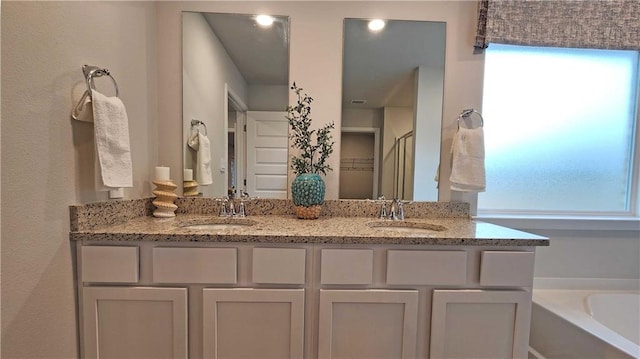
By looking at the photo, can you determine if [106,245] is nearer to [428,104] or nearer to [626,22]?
[428,104]

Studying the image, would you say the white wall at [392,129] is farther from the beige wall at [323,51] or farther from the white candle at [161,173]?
the white candle at [161,173]

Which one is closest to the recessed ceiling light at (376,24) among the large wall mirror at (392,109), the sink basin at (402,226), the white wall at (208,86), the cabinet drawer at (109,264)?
the large wall mirror at (392,109)

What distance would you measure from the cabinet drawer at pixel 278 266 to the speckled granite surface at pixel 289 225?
4 centimetres

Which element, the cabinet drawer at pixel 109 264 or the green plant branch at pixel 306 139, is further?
the green plant branch at pixel 306 139

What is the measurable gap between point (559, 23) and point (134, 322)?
8.55 feet

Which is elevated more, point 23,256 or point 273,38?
point 273,38

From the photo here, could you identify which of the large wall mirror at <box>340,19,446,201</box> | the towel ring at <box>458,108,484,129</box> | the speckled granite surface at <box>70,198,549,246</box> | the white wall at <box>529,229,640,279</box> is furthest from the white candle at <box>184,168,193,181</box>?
the white wall at <box>529,229,640,279</box>

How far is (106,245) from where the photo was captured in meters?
1.02

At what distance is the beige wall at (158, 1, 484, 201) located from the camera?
150 cm

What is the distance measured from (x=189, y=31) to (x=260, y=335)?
1.62 metres

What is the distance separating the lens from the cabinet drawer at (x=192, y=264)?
1025mm

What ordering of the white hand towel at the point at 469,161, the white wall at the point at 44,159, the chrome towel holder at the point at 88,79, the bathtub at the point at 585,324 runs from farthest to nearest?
the white hand towel at the point at 469,161
the bathtub at the point at 585,324
the chrome towel holder at the point at 88,79
the white wall at the point at 44,159

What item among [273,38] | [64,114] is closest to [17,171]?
[64,114]

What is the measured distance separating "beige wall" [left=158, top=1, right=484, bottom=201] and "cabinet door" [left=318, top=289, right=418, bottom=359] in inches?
25.1
